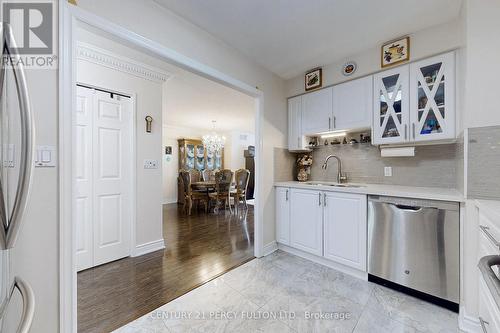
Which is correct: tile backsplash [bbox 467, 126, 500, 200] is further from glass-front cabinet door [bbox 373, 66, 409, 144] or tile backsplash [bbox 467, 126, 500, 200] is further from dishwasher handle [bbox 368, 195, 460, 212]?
glass-front cabinet door [bbox 373, 66, 409, 144]

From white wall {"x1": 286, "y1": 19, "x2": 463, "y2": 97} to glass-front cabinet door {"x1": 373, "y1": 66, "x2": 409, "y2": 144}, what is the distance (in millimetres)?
151

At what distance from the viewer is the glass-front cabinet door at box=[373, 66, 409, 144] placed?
2100mm

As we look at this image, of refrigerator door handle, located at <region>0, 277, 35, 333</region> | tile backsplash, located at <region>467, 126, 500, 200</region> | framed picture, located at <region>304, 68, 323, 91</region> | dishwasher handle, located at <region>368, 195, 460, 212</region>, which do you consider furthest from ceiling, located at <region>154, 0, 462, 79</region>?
refrigerator door handle, located at <region>0, 277, 35, 333</region>

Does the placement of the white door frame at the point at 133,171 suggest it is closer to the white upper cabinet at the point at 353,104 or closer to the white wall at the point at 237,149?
the white upper cabinet at the point at 353,104

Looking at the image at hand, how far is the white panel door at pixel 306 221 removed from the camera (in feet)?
7.95

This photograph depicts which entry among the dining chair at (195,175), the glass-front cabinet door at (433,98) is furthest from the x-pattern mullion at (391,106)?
the dining chair at (195,175)

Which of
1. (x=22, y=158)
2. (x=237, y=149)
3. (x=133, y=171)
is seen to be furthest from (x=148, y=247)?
(x=237, y=149)

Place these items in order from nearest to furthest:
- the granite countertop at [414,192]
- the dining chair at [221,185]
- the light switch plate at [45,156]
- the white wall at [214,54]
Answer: the light switch plate at [45,156], the white wall at [214,54], the granite countertop at [414,192], the dining chair at [221,185]

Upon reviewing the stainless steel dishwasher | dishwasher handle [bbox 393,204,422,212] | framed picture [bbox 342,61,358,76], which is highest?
framed picture [bbox 342,61,358,76]

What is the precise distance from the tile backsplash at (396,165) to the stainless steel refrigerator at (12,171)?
284 cm

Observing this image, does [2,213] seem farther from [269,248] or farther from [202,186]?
[202,186]

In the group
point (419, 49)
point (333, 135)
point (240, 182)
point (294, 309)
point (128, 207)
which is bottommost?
point (294, 309)

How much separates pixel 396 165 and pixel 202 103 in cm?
370

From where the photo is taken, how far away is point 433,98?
6.35 ft
